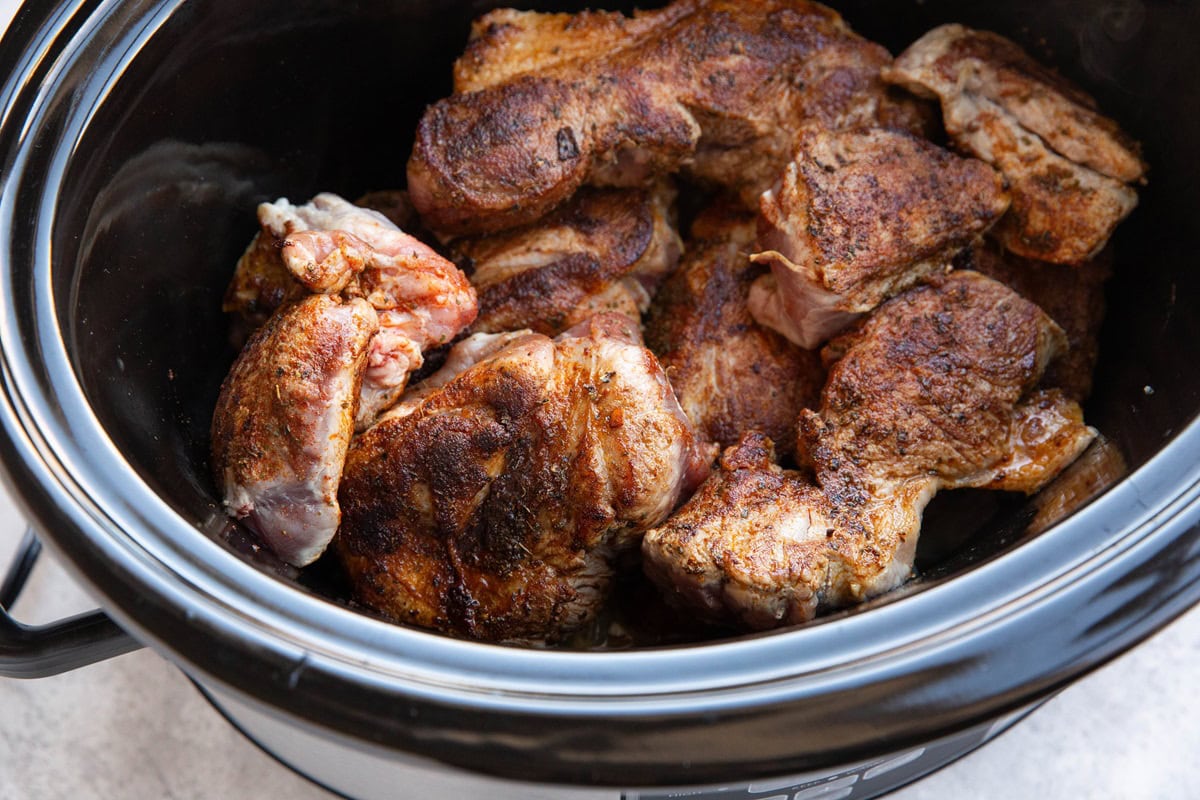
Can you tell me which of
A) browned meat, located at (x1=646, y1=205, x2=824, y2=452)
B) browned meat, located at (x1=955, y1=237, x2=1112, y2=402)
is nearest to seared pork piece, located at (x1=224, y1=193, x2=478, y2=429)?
browned meat, located at (x1=646, y1=205, x2=824, y2=452)

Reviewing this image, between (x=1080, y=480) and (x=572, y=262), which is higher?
(x=572, y=262)

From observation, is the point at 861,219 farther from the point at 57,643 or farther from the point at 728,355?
the point at 57,643

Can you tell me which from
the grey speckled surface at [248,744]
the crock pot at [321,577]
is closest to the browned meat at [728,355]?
the crock pot at [321,577]

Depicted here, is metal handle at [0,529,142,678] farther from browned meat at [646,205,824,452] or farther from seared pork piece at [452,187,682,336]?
browned meat at [646,205,824,452]

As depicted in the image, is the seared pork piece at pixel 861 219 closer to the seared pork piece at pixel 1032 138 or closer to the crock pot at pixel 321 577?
the seared pork piece at pixel 1032 138

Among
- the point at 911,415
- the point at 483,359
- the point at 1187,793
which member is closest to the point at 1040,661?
the point at 911,415

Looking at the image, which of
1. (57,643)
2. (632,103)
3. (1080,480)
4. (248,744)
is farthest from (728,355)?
(248,744)
